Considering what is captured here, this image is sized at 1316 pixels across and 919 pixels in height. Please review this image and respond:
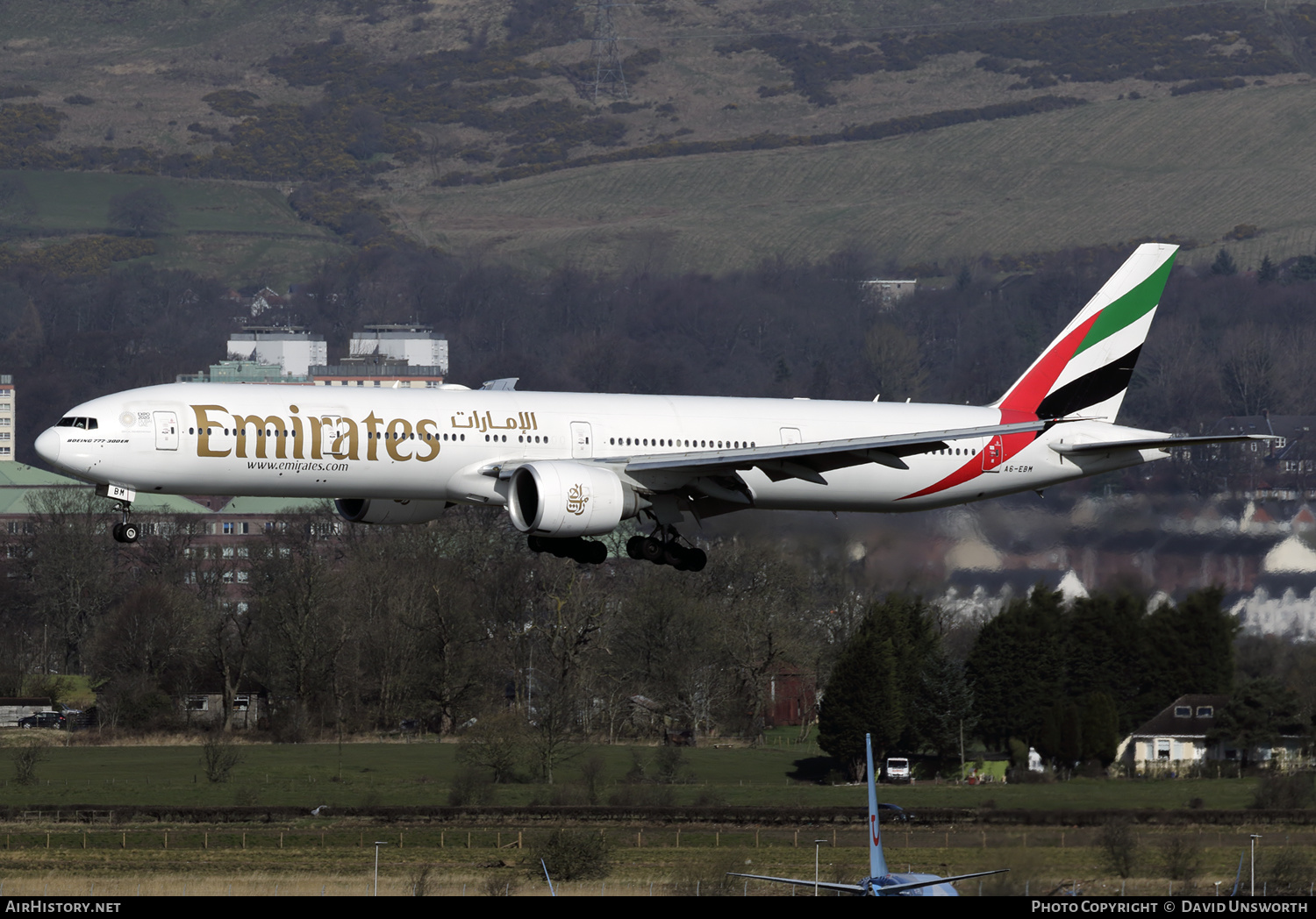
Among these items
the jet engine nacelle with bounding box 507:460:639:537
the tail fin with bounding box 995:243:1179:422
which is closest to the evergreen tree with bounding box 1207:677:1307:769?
the tail fin with bounding box 995:243:1179:422

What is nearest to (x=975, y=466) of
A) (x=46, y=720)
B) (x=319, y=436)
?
(x=319, y=436)

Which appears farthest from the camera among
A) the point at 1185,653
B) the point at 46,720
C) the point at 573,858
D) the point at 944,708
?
the point at 46,720

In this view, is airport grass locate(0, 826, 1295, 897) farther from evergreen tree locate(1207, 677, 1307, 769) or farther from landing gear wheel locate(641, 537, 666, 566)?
landing gear wheel locate(641, 537, 666, 566)

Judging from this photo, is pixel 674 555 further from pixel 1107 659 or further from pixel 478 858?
pixel 1107 659

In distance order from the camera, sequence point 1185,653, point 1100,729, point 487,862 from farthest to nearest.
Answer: point 1100,729 → point 1185,653 → point 487,862

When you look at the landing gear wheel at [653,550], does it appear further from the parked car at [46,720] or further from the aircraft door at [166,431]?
the parked car at [46,720]

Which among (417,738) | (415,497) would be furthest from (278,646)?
(415,497)

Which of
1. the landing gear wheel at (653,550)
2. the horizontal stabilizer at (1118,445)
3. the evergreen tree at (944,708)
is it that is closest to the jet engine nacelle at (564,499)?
the landing gear wheel at (653,550)
